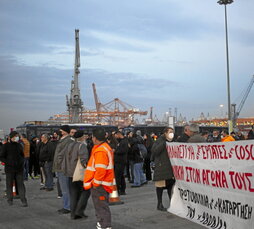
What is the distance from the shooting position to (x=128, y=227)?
6703mm

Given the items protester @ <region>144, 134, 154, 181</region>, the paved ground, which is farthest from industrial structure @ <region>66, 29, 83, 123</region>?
the paved ground

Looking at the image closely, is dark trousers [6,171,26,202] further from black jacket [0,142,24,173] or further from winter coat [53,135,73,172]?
winter coat [53,135,73,172]

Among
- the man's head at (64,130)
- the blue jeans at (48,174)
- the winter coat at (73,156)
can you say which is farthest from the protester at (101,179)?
the blue jeans at (48,174)

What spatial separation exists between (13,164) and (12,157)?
0.17 metres

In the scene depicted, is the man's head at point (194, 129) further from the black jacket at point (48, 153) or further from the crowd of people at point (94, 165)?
the black jacket at point (48, 153)

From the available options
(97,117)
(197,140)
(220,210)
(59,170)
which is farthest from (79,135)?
(97,117)

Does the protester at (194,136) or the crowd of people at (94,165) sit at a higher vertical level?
the protester at (194,136)

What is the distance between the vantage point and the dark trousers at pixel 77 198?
24.7 feet

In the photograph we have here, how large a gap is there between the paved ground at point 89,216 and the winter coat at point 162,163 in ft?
2.49

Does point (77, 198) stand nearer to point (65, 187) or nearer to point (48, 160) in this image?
point (65, 187)

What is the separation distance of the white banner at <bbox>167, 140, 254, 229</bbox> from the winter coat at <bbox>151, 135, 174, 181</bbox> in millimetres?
126

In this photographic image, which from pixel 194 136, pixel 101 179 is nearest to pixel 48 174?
pixel 194 136

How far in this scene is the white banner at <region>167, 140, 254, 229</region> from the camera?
5.45m

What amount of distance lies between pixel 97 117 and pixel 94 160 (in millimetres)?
148426
